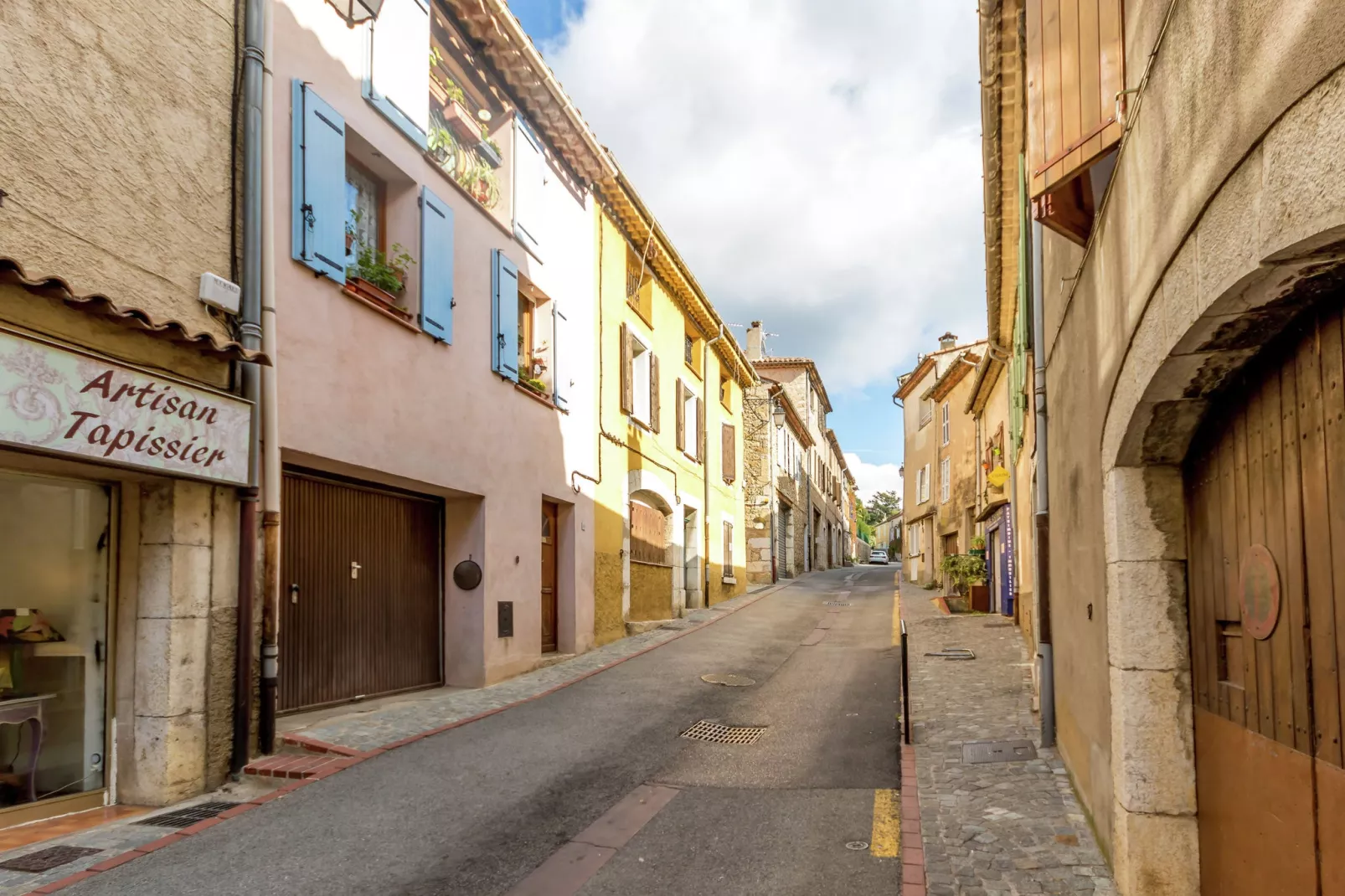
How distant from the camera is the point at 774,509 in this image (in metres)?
28.8

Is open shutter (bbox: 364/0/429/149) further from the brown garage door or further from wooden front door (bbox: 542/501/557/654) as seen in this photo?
wooden front door (bbox: 542/501/557/654)

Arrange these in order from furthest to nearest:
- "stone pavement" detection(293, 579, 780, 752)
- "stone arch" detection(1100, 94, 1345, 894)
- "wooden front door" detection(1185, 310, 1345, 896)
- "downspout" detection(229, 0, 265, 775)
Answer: "stone pavement" detection(293, 579, 780, 752) → "downspout" detection(229, 0, 265, 775) → "stone arch" detection(1100, 94, 1345, 894) → "wooden front door" detection(1185, 310, 1345, 896)

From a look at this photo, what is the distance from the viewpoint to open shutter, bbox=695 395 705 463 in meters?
19.7

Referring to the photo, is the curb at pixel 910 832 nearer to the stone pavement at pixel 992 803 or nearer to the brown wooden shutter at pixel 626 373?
the stone pavement at pixel 992 803

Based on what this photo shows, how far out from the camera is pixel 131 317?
5.43 meters

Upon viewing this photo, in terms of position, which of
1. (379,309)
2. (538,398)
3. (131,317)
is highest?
(379,309)

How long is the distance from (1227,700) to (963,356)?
1889 centimetres

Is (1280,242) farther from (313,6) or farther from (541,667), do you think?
(541,667)

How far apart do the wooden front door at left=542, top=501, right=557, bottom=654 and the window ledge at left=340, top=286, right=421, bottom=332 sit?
406 cm

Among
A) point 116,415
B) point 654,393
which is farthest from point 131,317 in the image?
point 654,393

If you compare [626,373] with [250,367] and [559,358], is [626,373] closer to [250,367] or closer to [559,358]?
[559,358]

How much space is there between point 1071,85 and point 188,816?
6.48 metres

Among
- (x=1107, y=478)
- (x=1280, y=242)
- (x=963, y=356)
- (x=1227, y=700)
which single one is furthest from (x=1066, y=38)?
(x=963, y=356)

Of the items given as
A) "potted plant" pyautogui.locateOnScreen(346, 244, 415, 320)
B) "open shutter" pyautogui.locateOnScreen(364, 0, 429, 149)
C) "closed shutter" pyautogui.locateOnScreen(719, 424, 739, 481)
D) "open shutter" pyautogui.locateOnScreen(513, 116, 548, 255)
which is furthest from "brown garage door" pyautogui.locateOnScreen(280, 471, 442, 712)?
"closed shutter" pyautogui.locateOnScreen(719, 424, 739, 481)
